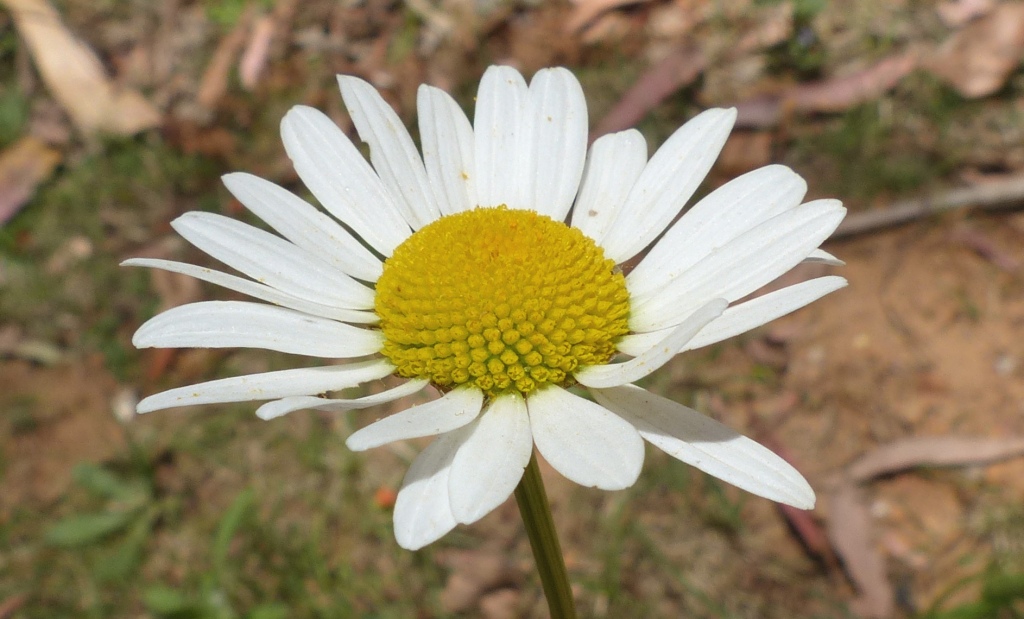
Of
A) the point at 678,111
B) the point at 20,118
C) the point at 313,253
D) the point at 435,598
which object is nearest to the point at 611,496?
the point at 435,598

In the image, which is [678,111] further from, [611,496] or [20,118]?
[20,118]

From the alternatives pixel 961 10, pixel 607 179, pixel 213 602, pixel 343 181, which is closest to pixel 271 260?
pixel 343 181

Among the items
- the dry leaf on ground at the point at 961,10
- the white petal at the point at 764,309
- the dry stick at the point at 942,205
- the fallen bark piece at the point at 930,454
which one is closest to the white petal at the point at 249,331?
the white petal at the point at 764,309

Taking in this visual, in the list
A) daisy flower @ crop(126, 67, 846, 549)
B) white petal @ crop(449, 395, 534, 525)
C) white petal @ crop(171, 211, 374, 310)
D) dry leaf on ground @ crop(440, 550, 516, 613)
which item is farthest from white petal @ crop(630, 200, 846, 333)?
dry leaf on ground @ crop(440, 550, 516, 613)

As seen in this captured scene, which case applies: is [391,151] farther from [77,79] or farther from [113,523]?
[77,79]

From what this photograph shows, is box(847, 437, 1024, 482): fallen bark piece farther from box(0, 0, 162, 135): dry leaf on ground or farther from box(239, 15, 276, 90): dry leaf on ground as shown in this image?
box(0, 0, 162, 135): dry leaf on ground

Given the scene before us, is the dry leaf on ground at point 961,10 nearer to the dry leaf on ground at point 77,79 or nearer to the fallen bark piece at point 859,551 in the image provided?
the fallen bark piece at point 859,551

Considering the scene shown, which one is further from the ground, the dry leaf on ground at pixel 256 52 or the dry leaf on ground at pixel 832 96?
the dry leaf on ground at pixel 256 52

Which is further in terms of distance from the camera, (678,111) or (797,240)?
(678,111)
